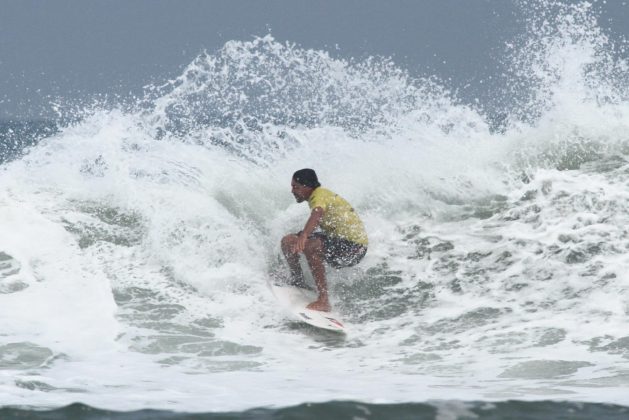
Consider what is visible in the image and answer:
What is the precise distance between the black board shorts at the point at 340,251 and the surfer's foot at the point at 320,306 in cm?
62

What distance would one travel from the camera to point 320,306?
26.1ft

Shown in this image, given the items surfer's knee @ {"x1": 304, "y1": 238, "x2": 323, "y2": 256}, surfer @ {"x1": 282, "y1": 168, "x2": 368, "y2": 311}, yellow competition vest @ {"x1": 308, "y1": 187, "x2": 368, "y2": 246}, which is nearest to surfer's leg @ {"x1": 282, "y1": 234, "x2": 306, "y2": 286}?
surfer @ {"x1": 282, "y1": 168, "x2": 368, "y2": 311}

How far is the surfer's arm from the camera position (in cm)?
796

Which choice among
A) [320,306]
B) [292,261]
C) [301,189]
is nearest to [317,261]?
[292,261]

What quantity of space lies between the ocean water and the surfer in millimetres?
453

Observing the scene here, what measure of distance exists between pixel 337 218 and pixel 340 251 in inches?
13.3

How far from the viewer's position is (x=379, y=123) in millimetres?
12258

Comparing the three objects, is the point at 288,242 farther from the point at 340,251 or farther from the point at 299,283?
the point at 340,251

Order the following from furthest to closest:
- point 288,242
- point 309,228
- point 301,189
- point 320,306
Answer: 1. point 301,189
2. point 288,242
3. point 309,228
4. point 320,306

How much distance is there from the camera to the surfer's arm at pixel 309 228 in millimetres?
7961

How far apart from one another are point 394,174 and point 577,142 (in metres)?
2.75

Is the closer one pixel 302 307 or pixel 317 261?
pixel 302 307

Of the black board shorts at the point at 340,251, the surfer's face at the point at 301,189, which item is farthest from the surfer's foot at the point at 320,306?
the surfer's face at the point at 301,189

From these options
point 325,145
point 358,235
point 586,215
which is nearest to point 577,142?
point 586,215
